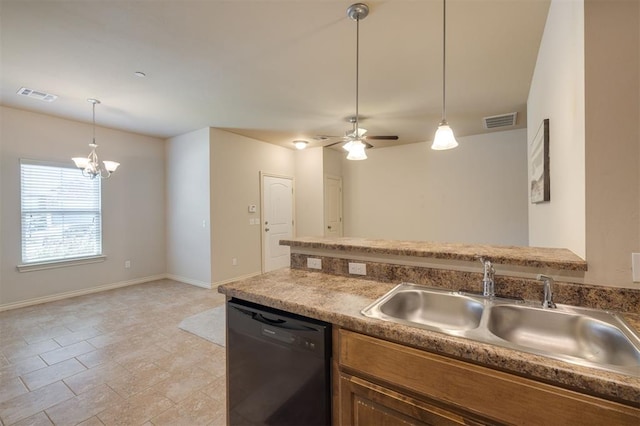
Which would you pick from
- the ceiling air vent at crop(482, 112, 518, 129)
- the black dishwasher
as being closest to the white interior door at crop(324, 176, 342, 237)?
the ceiling air vent at crop(482, 112, 518, 129)

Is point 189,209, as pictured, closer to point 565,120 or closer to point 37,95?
point 37,95

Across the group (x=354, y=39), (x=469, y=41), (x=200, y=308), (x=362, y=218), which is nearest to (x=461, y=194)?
(x=362, y=218)

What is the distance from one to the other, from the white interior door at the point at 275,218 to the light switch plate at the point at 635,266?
478 centimetres

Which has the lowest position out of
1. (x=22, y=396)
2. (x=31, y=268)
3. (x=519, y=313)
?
(x=22, y=396)

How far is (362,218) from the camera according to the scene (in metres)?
6.27

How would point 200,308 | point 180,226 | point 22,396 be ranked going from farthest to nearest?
point 180,226
point 200,308
point 22,396

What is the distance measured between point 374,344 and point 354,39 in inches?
89.1

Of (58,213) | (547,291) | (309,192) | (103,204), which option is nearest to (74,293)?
(58,213)

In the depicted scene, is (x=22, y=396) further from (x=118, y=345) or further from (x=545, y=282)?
(x=545, y=282)

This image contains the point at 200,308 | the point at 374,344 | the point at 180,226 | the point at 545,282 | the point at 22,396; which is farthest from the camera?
the point at 180,226

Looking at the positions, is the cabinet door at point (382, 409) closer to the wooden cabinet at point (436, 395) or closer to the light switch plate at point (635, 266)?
the wooden cabinet at point (436, 395)

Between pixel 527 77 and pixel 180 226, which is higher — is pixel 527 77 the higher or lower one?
the higher one

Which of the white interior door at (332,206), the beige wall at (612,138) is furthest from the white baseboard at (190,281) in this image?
the beige wall at (612,138)

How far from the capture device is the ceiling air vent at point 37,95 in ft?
10.3
